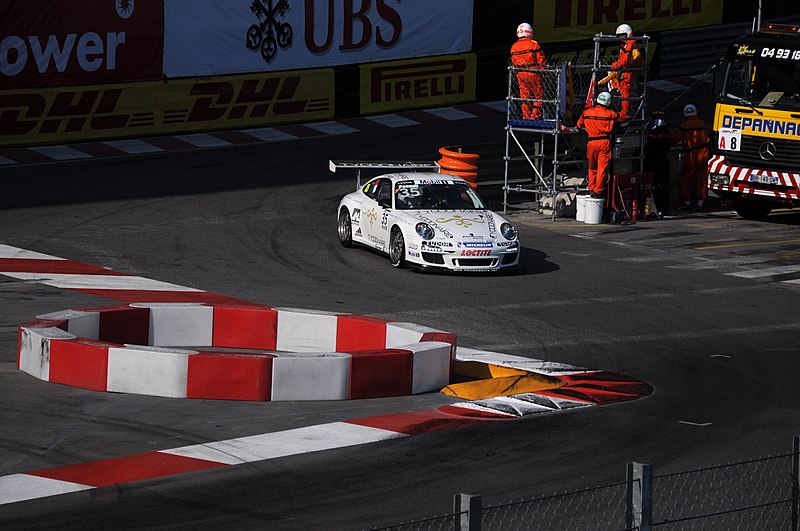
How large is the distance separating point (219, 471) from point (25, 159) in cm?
1689

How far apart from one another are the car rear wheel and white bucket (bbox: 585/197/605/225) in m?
5.36

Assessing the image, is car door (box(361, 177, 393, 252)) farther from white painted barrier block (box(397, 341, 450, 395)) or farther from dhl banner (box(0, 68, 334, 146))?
dhl banner (box(0, 68, 334, 146))

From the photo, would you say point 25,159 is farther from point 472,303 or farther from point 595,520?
point 595,520

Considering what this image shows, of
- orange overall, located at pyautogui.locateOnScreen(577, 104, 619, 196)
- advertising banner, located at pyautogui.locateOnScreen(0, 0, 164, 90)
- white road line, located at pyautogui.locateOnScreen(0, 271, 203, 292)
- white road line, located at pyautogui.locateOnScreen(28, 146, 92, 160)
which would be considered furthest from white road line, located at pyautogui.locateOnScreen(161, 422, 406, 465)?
advertising banner, located at pyautogui.locateOnScreen(0, 0, 164, 90)

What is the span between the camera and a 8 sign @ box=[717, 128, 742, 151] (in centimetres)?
2358

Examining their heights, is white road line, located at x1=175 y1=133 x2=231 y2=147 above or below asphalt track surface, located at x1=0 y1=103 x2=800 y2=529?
above

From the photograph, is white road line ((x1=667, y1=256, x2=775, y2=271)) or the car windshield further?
white road line ((x1=667, y1=256, x2=775, y2=271))

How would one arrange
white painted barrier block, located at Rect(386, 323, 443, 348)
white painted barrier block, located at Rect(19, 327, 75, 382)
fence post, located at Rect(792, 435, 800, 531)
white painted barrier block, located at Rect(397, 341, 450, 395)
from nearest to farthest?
fence post, located at Rect(792, 435, 800, 531) → white painted barrier block, located at Rect(19, 327, 75, 382) → white painted barrier block, located at Rect(397, 341, 450, 395) → white painted barrier block, located at Rect(386, 323, 443, 348)

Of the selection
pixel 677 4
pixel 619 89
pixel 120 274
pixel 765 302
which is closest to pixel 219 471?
pixel 120 274

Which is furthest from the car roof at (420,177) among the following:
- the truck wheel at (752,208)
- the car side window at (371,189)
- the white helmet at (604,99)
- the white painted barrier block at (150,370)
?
the white painted barrier block at (150,370)

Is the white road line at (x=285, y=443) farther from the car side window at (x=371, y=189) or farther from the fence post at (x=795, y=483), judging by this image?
the car side window at (x=371, y=189)

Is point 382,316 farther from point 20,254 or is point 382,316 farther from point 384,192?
point 20,254

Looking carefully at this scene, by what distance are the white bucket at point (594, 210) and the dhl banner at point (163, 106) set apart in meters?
8.40

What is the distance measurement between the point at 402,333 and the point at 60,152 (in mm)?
14646
